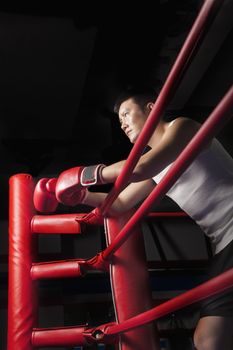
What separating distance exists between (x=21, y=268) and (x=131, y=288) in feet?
1.15

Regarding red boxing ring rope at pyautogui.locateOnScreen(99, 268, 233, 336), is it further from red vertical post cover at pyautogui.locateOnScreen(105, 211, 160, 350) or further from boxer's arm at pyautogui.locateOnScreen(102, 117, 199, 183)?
boxer's arm at pyautogui.locateOnScreen(102, 117, 199, 183)

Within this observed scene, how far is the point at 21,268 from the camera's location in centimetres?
121

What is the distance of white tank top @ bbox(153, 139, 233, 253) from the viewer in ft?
3.65

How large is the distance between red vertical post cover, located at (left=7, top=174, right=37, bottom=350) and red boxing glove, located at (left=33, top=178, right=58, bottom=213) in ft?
0.26

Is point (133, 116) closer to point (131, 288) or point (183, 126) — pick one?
point (183, 126)

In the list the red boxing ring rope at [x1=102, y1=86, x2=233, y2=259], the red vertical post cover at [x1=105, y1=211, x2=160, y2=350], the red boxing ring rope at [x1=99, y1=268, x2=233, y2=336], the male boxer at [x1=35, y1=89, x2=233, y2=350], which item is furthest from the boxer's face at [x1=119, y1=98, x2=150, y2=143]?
the red boxing ring rope at [x1=99, y1=268, x2=233, y2=336]

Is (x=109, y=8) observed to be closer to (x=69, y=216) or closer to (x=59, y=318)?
(x=69, y=216)

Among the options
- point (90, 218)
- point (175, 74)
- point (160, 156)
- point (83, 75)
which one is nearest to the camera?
point (175, 74)

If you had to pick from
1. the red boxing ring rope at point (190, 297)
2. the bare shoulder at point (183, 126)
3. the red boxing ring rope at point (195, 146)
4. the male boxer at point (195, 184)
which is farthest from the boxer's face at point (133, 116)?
the red boxing ring rope at point (190, 297)

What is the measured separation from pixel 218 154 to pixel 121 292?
1.63 ft

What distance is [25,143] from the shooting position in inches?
130

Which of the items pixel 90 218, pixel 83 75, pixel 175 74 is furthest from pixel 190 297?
pixel 83 75

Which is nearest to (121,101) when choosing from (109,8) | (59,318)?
(109,8)

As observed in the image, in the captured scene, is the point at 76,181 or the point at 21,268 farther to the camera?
the point at 21,268
